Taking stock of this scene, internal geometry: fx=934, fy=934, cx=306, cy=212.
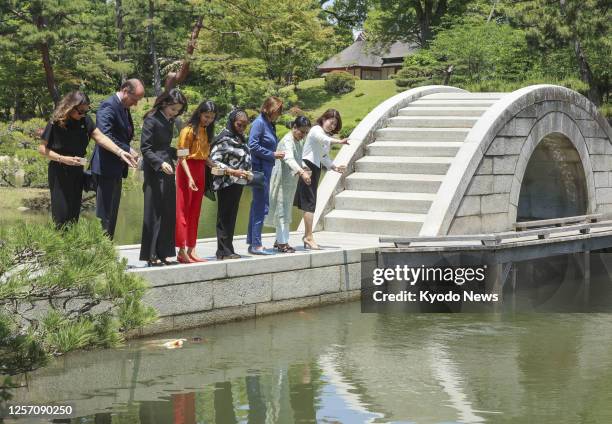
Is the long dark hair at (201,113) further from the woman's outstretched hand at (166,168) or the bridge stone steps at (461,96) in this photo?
the bridge stone steps at (461,96)

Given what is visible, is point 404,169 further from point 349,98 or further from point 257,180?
point 349,98

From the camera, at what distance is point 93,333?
512cm

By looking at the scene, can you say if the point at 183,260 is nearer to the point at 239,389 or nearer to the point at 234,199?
the point at 234,199

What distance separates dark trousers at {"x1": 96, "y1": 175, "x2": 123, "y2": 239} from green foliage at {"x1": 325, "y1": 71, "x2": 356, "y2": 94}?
1670 inches

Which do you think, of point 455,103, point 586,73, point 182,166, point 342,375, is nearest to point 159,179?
point 182,166

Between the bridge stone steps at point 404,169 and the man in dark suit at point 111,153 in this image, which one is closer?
the man in dark suit at point 111,153

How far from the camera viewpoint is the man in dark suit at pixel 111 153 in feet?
27.5

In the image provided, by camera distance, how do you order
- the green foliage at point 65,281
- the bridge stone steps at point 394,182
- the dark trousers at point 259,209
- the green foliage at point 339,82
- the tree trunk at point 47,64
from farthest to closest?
the green foliage at point 339,82, the tree trunk at point 47,64, the bridge stone steps at point 394,182, the dark trousers at point 259,209, the green foliage at point 65,281

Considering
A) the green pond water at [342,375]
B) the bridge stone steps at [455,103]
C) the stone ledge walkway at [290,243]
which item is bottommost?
the green pond water at [342,375]

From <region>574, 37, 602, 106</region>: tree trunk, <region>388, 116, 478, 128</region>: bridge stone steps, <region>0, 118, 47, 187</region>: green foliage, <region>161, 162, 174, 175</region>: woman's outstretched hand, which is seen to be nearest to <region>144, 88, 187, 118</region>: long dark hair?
<region>161, 162, 174, 175</region>: woman's outstretched hand

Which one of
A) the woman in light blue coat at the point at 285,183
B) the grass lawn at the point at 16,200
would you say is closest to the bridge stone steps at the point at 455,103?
the woman in light blue coat at the point at 285,183

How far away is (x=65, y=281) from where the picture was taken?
4.89 metres

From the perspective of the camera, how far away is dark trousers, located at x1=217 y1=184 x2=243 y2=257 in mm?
9594

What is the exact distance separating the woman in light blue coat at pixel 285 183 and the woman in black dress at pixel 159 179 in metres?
1.65
